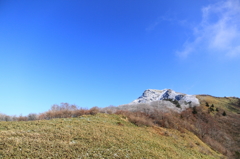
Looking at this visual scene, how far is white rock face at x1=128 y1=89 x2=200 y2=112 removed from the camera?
218ft

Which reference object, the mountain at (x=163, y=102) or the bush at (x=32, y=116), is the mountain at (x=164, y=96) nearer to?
the mountain at (x=163, y=102)

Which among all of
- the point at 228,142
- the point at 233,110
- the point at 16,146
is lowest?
the point at 228,142

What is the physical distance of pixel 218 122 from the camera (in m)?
59.4

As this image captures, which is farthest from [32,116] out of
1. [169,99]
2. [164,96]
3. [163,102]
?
[164,96]

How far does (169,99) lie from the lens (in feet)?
261

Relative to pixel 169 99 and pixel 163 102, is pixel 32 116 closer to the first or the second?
pixel 163 102

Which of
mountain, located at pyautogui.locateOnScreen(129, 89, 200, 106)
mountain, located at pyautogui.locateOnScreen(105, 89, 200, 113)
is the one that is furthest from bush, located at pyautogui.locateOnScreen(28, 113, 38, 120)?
mountain, located at pyautogui.locateOnScreen(129, 89, 200, 106)

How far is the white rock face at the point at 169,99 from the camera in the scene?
218ft

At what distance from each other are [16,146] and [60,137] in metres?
4.47

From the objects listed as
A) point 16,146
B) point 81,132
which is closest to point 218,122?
point 81,132

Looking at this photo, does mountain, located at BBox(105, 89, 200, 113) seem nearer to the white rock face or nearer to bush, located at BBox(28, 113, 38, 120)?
the white rock face

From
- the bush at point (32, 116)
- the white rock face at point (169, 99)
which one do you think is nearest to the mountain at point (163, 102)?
the white rock face at point (169, 99)

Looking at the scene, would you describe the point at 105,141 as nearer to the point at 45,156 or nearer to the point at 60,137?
the point at 60,137

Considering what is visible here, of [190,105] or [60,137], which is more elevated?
[190,105]
